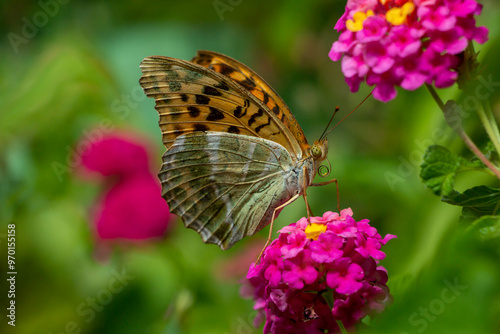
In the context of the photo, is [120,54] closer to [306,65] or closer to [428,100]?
[306,65]

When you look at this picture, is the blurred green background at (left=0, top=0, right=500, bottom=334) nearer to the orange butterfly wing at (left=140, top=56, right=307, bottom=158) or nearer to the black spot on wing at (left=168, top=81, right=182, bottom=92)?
the orange butterfly wing at (left=140, top=56, right=307, bottom=158)

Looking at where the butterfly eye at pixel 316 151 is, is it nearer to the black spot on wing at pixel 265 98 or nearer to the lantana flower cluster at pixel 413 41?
the black spot on wing at pixel 265 98

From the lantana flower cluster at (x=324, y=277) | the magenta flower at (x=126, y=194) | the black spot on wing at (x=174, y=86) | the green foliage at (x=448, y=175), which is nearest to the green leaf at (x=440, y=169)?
the green foliage at (x=448, y=175)

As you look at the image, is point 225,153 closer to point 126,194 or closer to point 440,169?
point 440,169

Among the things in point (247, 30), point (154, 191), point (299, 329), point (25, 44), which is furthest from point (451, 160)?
point (25, 44)

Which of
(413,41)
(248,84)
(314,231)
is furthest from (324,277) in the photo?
(248,84)

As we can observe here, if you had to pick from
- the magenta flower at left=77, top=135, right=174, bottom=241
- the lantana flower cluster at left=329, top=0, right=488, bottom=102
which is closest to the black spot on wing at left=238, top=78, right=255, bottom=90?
the lantana flower cluster at left=329, top=0, right=488, bottom=102
